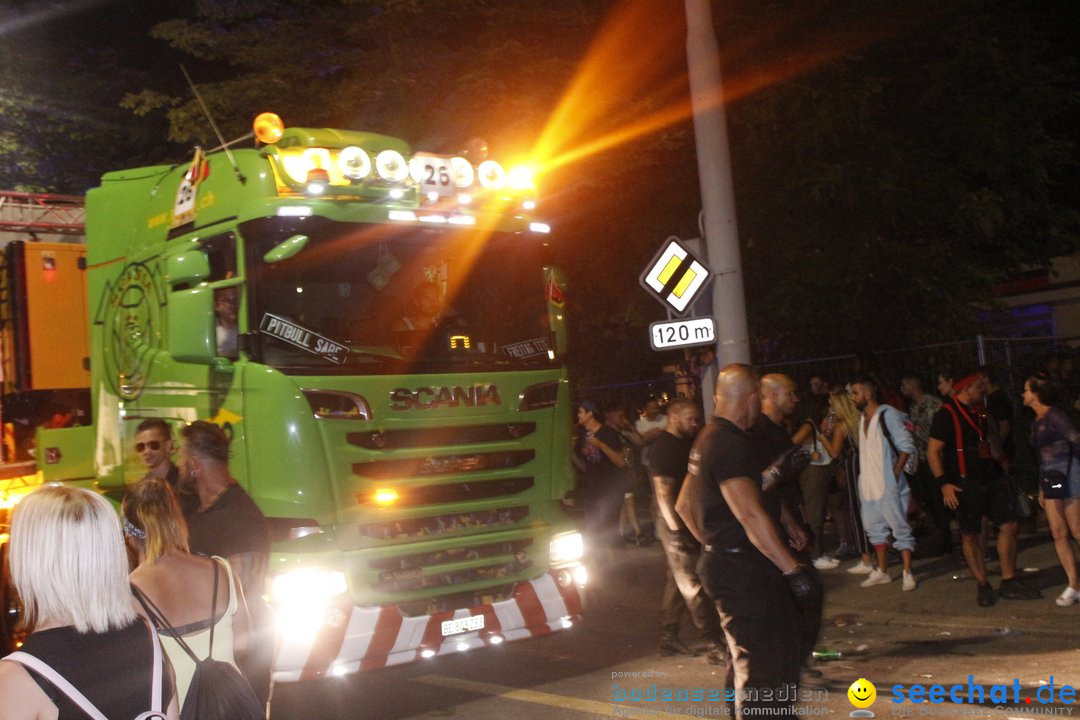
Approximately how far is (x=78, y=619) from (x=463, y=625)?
14.2 ft

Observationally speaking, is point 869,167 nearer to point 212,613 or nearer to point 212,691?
point 212,613

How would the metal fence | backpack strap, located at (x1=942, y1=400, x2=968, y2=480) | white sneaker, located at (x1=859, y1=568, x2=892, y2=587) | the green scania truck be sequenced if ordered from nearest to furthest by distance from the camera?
1. the green scania truck
2. backpack strap, located at (x1=942, y1=400, x2=968, y2=480)
3. white sneaker, located at (x1=859, y1=568, x2=892, y2=587)
4. the metal fence

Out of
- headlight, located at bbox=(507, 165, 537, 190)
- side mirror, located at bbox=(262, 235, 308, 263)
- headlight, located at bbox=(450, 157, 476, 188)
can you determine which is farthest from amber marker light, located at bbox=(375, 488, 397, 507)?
headlight, located at bbox=(507, 165, 537, 190)

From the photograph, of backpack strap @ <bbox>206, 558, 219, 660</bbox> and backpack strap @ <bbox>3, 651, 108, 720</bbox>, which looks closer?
backpack strap @ <bbox>3, 651, 108, 720</bbox>

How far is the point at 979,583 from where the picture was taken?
29.3 feet

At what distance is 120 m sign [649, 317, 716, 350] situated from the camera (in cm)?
981

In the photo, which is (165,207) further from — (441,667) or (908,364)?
(908,364)

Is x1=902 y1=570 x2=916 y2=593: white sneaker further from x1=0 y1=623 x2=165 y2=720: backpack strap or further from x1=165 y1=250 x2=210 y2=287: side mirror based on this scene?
x1=0 y1=623 x2=165 y2=720: backpack strap

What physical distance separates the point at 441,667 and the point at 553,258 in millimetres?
3270

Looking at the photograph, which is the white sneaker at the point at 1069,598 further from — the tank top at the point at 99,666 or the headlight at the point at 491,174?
the tank top at the point at 99,666

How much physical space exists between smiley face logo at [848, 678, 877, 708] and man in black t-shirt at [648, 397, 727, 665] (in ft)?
3.08

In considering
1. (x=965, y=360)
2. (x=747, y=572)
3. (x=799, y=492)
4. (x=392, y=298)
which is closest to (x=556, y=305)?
(x=392, y=298)

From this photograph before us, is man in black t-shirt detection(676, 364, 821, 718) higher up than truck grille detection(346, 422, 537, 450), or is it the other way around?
truck grille detection(346, 422, 537, 450)

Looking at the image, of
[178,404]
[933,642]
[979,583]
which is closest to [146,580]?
[178,404]
